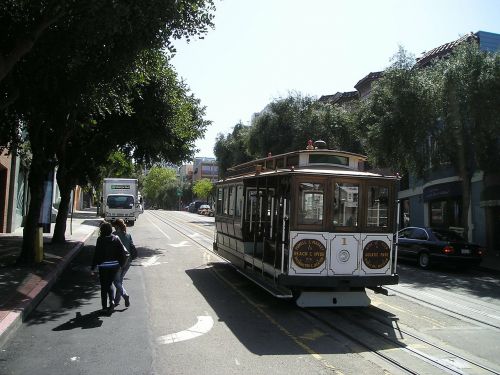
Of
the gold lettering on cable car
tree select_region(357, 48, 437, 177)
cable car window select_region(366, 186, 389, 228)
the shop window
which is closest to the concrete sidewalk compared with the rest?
the gold lettering on cable car

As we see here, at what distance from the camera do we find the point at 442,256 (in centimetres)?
1664

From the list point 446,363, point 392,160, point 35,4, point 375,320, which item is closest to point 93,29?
point 35,4

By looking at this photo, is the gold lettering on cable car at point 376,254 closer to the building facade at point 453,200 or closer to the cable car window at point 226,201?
the cable car window at point 226,201

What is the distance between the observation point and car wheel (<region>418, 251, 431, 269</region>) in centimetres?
1701

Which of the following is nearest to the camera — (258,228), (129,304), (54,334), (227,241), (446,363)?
(446,363)

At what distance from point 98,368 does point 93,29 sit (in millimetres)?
6661

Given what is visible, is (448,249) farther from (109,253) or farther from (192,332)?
(109,253)

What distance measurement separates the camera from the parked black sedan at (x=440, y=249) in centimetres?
1667

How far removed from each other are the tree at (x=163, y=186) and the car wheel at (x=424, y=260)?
97697mm

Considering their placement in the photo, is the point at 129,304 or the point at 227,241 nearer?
the point at 129,304

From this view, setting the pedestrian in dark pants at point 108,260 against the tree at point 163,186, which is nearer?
the pedestrian in dark pants at point 108,260

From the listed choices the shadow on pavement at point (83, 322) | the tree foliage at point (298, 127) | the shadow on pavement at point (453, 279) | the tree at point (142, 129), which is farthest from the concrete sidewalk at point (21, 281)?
the tree foliage at point (298, 127)

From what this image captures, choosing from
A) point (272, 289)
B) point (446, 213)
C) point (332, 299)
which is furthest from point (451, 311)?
point (446, 213)

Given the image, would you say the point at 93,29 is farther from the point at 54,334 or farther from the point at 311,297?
the point at 311,297
